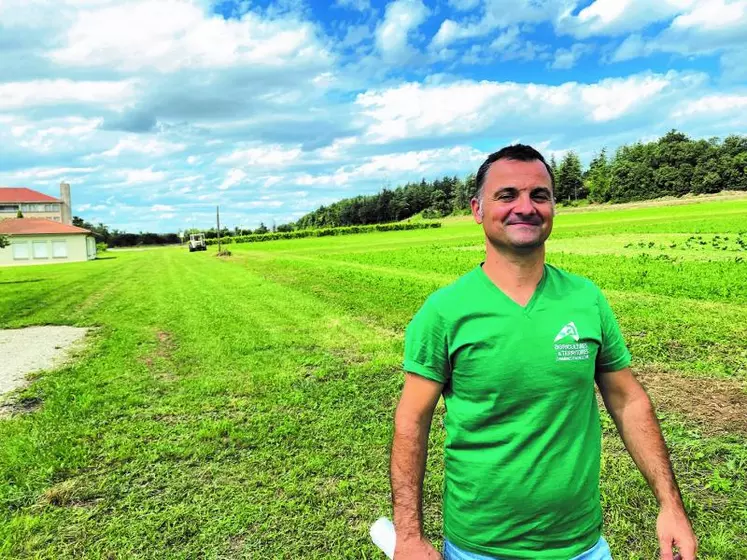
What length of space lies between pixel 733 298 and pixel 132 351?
12091 mm

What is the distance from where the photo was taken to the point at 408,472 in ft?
6.51

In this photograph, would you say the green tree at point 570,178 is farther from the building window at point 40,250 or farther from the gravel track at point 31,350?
the gravel track at point 31,350

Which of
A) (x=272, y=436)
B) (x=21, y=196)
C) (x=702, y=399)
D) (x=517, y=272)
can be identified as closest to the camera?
(x=517, y=272)

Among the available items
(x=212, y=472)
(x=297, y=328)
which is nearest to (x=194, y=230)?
(x=297, y=328)

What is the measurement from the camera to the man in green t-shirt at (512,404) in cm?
193

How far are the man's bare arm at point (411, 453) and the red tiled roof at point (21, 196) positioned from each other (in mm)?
111403

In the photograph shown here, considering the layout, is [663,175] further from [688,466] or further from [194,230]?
[688,466]

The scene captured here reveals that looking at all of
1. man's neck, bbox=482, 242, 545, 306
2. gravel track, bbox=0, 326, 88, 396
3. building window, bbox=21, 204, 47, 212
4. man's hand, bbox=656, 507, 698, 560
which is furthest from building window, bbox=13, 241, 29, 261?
man's hand, bbox=656, 507, 698, 560

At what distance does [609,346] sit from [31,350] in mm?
11919

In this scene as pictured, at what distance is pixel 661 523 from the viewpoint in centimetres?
210

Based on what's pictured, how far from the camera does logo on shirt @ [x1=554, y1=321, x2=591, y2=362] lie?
1.95 m

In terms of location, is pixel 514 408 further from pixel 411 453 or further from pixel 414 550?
pixel 414 550

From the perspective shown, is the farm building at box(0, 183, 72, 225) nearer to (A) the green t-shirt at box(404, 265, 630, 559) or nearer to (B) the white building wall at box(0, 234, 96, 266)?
(B) the white building wall at box(0, 234, 96, 266)

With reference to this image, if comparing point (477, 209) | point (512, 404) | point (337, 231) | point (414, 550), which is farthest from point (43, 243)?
point (512, 404)
